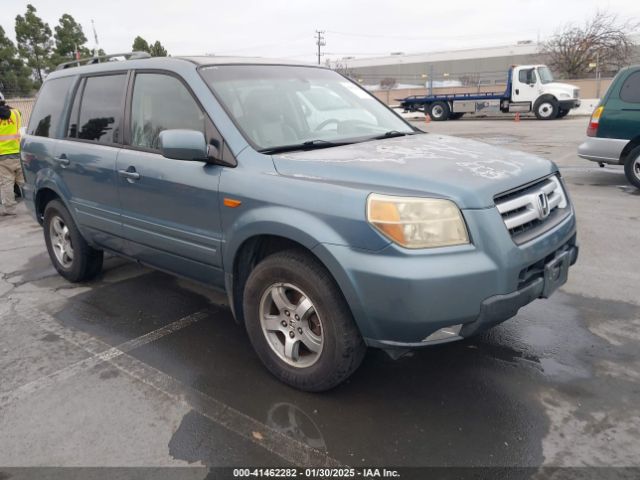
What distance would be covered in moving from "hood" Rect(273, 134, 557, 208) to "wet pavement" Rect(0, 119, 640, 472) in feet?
3.80

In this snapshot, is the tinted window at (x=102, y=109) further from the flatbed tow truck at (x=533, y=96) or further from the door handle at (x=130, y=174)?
the flatbed tow truck at (x=533, y=96)

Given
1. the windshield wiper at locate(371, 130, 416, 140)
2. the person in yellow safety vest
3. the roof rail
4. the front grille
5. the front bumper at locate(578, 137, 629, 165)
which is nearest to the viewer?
the front grille

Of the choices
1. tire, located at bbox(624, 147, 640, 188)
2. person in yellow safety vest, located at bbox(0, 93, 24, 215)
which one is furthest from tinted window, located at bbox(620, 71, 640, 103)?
person in yellow safety vest, located at bbox(0, 93, 24, 215)

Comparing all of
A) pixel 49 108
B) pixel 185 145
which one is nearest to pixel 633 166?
pixel 185 145

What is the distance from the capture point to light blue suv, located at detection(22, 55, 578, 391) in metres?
2.48

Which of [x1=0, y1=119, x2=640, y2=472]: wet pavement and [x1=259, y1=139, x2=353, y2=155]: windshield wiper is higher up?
[x1=259, y1=139, x2=353, y2=155]: windshield wiper

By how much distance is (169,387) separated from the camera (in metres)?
3.12

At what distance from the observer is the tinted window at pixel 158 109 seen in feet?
11.2

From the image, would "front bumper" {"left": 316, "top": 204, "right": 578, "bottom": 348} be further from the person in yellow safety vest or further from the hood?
the person in yellow safety vest

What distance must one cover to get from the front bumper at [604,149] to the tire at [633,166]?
14 centimetres

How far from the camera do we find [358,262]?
250 centimetres

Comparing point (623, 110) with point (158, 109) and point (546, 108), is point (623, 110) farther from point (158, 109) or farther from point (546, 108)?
point (546, 108)

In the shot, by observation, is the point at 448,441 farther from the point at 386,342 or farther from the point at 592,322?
the point at 592,322

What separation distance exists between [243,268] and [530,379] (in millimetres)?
1832
